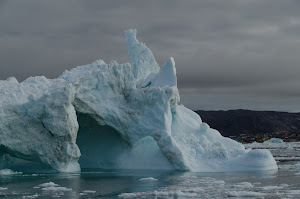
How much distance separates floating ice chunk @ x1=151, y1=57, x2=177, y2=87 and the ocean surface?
6.31 m

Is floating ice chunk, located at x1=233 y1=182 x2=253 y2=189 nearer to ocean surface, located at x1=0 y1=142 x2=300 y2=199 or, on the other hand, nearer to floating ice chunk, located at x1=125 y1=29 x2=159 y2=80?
ocean surface, located at x1=0 y1=142 x2=300 y2=199

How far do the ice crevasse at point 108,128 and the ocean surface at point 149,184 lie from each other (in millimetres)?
1298

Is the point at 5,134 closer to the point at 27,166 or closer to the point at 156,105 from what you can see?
the point at 27,166

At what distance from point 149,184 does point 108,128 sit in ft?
31.3

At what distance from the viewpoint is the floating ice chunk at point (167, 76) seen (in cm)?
2962

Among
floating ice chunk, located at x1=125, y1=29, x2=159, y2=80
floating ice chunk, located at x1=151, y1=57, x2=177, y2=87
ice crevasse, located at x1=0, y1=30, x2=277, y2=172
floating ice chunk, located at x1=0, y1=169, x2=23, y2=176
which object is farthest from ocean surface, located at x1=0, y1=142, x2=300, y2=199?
floating ice chunk, located at x1=125, y1=29, x2=159, y2=80

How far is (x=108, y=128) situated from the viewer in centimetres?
2912

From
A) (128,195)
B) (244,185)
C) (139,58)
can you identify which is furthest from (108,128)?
(128,195)

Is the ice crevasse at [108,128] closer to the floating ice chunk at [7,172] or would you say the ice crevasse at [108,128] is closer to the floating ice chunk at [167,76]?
the floating ice chunk at [167,76]

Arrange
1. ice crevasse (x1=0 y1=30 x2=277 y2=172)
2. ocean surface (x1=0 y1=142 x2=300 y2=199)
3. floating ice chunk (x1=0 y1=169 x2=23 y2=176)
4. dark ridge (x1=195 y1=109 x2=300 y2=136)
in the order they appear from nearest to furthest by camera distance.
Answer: ocean surface (x1=0 y1=142 x2=300 y2=199) < ice crevasse (x1=0 y1=30 x2=277 y2=172) < floating ice chunk (x1=0 y1=169 x2=23 y2=176) < dark ridge (x1=195 y1=109 x2=300 y2=136)

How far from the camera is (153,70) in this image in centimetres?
3406

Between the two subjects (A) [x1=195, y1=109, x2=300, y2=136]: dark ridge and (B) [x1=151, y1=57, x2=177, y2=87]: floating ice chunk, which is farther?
(A) [x1=195, y1=109, x2=300, y2=136]: dark ridge

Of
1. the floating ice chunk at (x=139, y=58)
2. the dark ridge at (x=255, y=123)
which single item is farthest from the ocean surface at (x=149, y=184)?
the dark ridge at (x=255, y=123)

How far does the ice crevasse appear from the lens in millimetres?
24750
